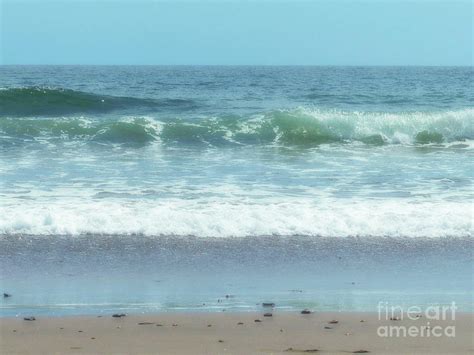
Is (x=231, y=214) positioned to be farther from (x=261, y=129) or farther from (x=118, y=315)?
(x=261, y=129)

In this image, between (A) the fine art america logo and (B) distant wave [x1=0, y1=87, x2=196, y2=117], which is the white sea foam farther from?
(B) distant wave [x1=0, y1=87, x2=196, y2=117]

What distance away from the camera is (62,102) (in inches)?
862

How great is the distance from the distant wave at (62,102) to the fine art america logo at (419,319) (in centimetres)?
1585

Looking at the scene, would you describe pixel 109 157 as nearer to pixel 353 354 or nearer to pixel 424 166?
pixel 424 166

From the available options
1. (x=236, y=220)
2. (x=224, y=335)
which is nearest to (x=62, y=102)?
(x=236, y=220)

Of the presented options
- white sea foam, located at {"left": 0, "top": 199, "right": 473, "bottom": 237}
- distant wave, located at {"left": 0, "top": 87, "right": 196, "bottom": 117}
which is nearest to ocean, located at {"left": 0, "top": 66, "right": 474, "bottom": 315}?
white sea foam, located at {"left": 0, "top": 199, "right": 473, "bottom": 237}

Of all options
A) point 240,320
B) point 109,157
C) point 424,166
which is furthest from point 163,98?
point 240,320

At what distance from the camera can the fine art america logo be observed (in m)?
5.41

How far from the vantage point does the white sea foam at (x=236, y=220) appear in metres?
8.27

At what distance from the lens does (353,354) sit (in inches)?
196

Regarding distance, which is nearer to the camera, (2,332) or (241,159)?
(2,332)

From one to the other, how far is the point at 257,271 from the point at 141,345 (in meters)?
2.01

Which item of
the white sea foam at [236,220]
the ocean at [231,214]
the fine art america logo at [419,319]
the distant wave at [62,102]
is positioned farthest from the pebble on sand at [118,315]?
the distant wave at [62,102]

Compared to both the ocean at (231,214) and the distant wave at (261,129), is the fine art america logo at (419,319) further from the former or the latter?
the distant wave at (261,129)
